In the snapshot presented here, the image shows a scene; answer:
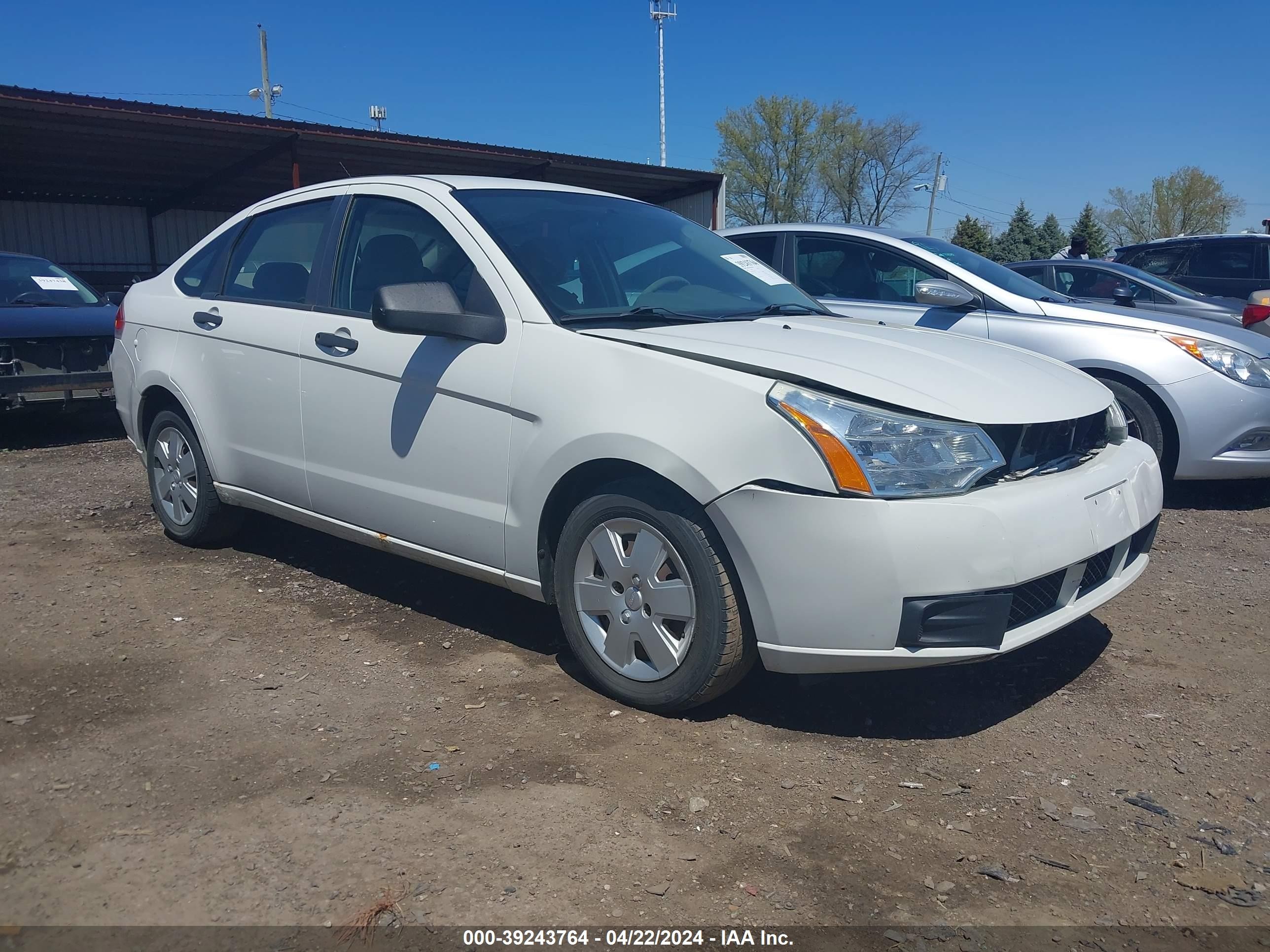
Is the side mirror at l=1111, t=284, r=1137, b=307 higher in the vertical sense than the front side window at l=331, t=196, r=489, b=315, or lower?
lower

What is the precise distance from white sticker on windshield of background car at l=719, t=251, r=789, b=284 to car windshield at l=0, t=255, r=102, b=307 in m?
6.25

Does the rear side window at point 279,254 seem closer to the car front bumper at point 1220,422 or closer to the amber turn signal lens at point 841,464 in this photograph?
the amber turn signal lens at point 841,464

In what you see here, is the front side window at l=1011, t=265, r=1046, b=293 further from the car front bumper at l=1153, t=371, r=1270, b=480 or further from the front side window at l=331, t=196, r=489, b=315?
the front side window at l=331, t=196, r=489, b=315

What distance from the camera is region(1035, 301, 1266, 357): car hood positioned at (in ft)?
18.8

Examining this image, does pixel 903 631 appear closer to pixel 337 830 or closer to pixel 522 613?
pixel 337 830

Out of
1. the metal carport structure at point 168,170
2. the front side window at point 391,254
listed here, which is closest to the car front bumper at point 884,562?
the front side window at point 391,254

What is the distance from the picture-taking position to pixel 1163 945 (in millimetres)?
2070

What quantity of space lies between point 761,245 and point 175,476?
3930 mm

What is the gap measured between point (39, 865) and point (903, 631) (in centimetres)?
220

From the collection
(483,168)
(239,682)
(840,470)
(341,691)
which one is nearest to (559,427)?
(840,470)

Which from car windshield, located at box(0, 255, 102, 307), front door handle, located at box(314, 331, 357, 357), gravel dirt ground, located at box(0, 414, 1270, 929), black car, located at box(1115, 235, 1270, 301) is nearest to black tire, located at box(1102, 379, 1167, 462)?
gravel dirt ground, located at box(0, 414, 1270, 929)

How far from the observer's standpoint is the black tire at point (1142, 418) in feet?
18.6

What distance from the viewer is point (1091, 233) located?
2162 inches

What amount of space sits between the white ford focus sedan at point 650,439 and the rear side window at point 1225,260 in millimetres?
8808
